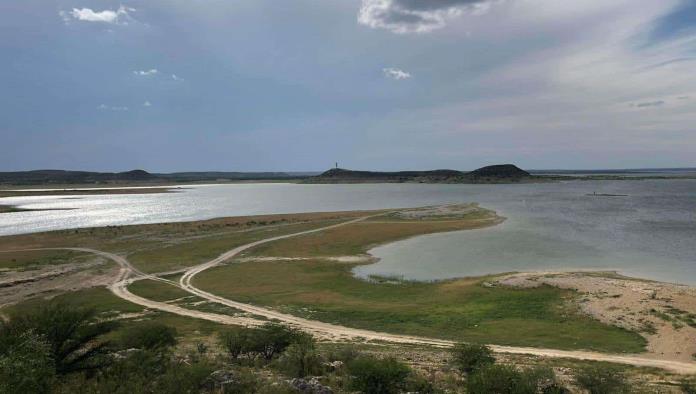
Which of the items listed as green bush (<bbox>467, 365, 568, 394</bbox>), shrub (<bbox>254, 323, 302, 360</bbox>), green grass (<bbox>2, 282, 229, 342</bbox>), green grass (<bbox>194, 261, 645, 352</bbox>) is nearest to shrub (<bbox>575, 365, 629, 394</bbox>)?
green bush (<bbox>467, 365, 568, 394</bbox>)

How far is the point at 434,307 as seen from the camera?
28562 millimetres

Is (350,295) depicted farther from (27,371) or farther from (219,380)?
(27,371)

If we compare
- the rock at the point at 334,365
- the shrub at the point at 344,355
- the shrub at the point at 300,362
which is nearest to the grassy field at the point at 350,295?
the shrub at the point at 344,355

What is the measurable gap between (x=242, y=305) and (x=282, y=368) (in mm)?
13998

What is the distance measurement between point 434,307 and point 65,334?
2003cm

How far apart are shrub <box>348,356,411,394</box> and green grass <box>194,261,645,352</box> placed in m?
9.97

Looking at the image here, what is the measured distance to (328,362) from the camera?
16984 millimetres

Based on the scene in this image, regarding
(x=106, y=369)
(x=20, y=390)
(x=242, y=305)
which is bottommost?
(x=242, y=305)

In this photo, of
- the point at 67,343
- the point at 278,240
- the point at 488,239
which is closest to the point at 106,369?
the point at 67,343

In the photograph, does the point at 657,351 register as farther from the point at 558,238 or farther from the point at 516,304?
the point at 558,238

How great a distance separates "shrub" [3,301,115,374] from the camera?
15.1 m

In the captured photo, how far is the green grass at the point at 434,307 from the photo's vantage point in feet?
75.0

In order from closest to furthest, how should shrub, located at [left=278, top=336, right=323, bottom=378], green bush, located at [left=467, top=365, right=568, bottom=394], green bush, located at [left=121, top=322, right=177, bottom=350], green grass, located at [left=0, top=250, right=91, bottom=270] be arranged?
green bush, located at [left=467, top=365, right=568, bottom=394]
shrub, located at [left=278, top=336, right=323, bottom=378]
green bush, located at [left=121, top=322, right=177, bottom=350]
green grass, located at [left=0, top=250, right=91, bottom=270]

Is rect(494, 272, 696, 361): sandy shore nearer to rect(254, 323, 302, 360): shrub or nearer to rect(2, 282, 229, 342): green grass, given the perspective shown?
rect(254, 323, 302, 360): shrub
